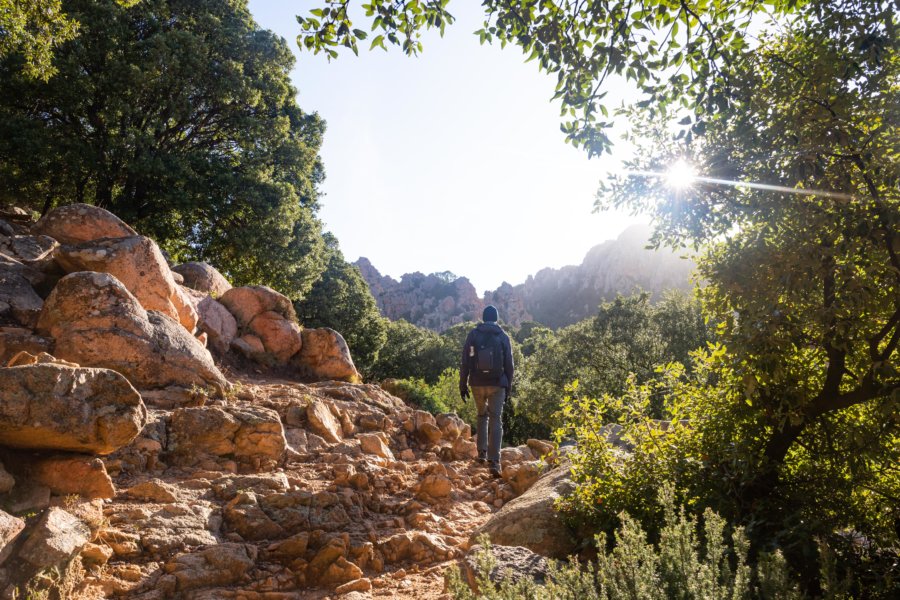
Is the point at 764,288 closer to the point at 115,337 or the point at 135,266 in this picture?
the point at 115,337

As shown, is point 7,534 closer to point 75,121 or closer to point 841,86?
point 841,86

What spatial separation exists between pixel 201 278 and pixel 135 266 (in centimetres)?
404

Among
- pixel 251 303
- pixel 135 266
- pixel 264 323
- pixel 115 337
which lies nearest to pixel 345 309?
pixel 251 303

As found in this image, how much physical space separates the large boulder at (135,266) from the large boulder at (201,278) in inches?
127

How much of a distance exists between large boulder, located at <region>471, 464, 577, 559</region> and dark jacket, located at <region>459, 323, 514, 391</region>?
265 centimetres

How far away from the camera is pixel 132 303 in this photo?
858 centimetres

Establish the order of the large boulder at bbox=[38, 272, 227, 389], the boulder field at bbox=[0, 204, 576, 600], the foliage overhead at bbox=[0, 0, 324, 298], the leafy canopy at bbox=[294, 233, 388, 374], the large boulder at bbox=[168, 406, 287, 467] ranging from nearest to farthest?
the boulder field at bbox=[0, 204, 576, 600], the large boulder at bbox=[168, 406, 287, 467], the large boulder at bbox=[38, 272, 227, 389], the foliage overhead at bbox=[0, 0, 324, 298], the leafy canopy at bbox=[294, 233, 388, 374]

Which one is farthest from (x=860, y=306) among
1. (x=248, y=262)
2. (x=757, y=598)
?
(x=248, y=262)

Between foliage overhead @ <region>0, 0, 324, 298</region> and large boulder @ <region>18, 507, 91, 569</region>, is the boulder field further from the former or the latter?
foliage overhead @ <region>0, 0, 324, 298</region>

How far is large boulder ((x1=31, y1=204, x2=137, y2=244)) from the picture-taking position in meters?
11.6

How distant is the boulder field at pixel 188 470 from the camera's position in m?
4.14

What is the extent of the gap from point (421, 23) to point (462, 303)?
111 m

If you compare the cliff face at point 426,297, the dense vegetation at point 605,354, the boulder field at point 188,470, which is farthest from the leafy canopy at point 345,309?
the cliff face at point 426,297

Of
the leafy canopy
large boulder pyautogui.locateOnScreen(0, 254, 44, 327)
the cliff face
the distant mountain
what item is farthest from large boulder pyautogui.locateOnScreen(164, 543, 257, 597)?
the cliff face
